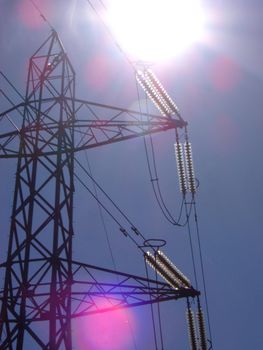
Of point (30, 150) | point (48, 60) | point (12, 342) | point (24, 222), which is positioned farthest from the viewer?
point (48, 60)

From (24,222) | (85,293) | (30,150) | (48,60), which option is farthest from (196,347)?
(48,60)

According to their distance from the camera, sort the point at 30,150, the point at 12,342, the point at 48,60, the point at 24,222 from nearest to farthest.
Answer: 1. the point at 12,342
2. the point at 24,222
3. the point at 30,150
4. the point at 48,60

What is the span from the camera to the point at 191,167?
16922mm

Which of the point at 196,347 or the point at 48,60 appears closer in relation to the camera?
the point at 196,347

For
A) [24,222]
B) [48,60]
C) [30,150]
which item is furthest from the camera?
[48,60]

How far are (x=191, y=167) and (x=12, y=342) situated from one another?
7.16m

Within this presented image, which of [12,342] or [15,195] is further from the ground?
[15,195]

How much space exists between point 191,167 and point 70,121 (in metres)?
3.99

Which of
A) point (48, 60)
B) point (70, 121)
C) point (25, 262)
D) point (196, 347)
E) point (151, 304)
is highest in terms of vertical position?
point (48, 60)

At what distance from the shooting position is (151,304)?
16.3 metres

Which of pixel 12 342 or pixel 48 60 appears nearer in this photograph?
pixel 12 342

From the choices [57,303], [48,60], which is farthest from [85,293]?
[48,60]

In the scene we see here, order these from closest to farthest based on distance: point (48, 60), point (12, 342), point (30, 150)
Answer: point (12, 342) → point (30, 150) → point (48, 60)

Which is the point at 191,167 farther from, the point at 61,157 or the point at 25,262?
the point at 25,262
